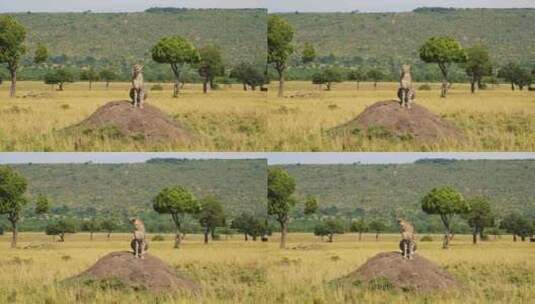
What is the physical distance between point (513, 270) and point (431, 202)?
12.1ft

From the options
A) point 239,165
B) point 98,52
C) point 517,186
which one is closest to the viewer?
point 517,186

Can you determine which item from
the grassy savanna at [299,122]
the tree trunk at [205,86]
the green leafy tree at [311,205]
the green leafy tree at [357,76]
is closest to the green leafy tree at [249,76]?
the tree trunk at [205,86]

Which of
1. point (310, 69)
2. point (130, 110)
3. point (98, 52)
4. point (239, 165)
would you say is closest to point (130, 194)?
point (239, 165)

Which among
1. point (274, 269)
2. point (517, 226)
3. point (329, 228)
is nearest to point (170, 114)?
point (329, 228)

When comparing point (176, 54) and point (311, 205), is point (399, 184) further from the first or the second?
point (176, 54)

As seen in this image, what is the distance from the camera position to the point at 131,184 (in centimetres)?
4691

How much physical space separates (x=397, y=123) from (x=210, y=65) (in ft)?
68.8

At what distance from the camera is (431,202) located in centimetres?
3738

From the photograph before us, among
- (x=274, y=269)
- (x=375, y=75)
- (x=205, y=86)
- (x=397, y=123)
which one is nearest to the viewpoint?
(x=397, y=123)

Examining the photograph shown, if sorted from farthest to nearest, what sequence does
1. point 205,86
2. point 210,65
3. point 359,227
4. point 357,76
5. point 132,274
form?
point 210,65 → point 205,86 → point 357,76 → point 359,227 → point 132,274

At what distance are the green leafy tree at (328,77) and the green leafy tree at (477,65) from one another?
4014 millimetres

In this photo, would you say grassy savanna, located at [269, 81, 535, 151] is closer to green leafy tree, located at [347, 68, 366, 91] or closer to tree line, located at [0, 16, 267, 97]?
green leafy tree, located at [347, 68, 366, 91]

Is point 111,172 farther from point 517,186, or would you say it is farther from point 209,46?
point 517,186

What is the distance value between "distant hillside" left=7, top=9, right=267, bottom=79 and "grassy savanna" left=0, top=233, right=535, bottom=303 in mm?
18321
